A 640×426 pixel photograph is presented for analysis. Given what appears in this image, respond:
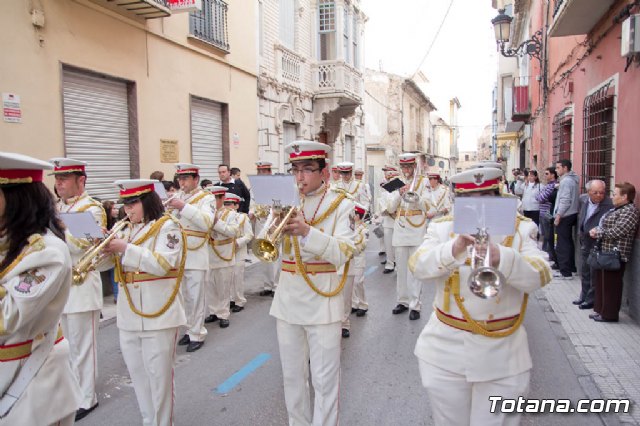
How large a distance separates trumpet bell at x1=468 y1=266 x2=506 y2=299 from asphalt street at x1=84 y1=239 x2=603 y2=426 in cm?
230

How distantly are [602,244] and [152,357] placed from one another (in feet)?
19.7

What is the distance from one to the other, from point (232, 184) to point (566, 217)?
6.81 m

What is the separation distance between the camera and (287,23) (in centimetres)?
1778

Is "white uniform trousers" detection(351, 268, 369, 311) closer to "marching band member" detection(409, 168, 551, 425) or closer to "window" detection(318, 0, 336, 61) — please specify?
"marching band member" detection(409, 168, 551, 425)

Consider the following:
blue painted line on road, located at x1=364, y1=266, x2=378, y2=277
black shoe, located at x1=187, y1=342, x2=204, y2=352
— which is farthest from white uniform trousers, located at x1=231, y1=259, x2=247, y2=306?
blue painted line on road, located at x1=364, y1=266, x2=378, y2=277

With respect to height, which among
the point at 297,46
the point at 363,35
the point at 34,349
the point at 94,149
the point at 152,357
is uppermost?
the point at 363,35

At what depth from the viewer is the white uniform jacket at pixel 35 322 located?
7.44 feet

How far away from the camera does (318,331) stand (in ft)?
12.1

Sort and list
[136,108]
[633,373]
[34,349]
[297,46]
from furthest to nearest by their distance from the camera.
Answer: [297,46] < [136,108] < [633,373] < [34,349]

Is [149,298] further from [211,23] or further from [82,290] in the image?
[211,23]

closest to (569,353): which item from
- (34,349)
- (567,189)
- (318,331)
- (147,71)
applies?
(318,331)

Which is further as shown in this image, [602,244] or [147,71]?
[147,71]

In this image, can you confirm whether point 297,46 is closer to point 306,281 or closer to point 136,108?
point 136,108

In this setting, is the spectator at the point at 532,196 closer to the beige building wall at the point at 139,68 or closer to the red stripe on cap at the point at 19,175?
the beige building wall at the point at 139,68
